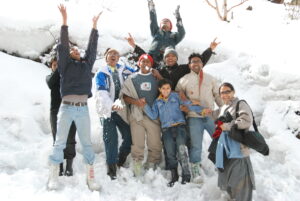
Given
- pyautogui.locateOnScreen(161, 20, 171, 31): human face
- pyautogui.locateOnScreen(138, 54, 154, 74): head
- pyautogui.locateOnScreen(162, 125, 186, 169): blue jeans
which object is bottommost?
pyautogui.locateOnScreen(162, 125, 186, 169): blue jeans

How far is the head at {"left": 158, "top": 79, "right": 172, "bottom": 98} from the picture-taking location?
14.3 feet

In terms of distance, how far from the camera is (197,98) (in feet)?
14.8

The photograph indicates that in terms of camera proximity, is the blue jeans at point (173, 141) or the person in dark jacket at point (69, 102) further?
the blue jeans at point (173, 141)

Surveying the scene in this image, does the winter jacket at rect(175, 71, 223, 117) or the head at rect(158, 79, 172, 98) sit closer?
the head at rect(158, 79, 172, 98)

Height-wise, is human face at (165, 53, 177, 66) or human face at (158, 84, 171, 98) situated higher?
human face at (165, 53, 177, 66)

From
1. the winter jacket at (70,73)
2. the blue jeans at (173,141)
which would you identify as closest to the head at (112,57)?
the winter jacket at (70,73)

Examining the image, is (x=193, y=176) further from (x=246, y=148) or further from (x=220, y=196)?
(x=246, y=148)

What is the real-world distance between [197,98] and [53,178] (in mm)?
2294

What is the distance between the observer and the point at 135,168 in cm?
445

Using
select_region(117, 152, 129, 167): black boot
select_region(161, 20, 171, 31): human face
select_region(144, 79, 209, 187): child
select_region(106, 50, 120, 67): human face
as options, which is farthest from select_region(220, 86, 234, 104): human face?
select_region(161, 20, 171, 31): human face

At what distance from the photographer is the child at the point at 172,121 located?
4.35 meters

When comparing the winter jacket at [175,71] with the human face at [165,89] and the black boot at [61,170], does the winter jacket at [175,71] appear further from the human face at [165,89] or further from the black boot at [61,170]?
the black boot at [61,170]

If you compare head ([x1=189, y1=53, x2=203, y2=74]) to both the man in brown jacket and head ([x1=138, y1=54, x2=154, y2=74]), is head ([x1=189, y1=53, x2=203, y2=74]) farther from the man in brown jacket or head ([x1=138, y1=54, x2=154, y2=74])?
head ([x1=138, y1=54, x2=154, y2=74])

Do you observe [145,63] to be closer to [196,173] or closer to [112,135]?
[112,135]
